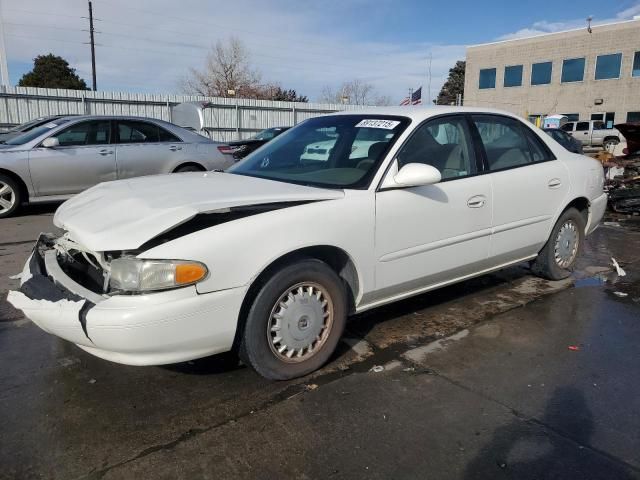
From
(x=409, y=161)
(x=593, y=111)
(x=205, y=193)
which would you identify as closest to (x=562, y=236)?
(x=409, y=161)

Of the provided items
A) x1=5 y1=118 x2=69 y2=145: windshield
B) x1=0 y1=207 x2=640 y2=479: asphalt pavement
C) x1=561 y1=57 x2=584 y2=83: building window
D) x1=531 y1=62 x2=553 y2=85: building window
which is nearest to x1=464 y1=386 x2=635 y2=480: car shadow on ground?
x1=0 y1=207 x2=640 y2=479: asphalt pavement

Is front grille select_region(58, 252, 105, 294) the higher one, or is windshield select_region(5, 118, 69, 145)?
windshield select_region(5, 118, 69, 145)

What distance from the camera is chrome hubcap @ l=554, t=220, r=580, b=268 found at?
188 inches

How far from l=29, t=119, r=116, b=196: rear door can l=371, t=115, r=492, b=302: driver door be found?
6.22 meters

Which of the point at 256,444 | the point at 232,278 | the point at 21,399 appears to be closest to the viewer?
the point at 256,444

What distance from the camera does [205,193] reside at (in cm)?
299

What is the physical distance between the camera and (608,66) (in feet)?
123

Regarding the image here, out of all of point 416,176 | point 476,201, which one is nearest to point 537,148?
point 476,201

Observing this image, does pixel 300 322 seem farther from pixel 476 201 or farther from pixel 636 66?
pixel 636 66

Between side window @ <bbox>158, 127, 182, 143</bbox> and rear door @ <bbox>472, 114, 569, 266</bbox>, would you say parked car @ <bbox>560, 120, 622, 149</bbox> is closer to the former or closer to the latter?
side window @ <bbox>158, 127, 182, 143</bbox>

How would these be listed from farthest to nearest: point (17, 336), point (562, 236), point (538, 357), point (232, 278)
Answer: point (562, 236) < point (17, 336) < point (538, 357) < point (232, 278)

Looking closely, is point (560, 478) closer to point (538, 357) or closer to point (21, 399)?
point (538, 357)

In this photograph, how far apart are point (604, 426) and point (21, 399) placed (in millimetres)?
3006

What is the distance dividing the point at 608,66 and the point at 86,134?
39.3 meters
